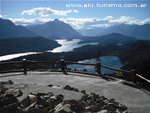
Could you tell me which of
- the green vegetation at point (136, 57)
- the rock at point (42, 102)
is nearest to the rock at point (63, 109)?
the rock at point (42, 102)

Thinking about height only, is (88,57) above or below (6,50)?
below

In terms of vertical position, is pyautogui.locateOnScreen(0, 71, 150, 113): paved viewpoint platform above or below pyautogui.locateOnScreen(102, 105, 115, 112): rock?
below

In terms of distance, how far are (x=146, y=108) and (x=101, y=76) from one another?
4.68 m

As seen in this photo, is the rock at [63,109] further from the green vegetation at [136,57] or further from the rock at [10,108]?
the green vegetation at [136,57]

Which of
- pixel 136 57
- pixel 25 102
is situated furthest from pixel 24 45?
pixel 25 102

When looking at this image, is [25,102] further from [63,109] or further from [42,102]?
[63,109]

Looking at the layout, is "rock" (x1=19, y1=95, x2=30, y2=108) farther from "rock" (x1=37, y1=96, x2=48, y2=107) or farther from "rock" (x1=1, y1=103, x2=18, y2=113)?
"rock" (x1=1, y1=103, x2=18, y2=113)

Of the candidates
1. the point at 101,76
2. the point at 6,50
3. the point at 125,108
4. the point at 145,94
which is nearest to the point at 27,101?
the point at 125,108

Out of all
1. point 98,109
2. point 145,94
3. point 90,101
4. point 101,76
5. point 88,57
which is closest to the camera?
point 98,109

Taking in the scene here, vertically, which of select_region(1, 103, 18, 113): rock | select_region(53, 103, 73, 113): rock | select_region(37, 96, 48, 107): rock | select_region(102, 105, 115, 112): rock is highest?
select_region(1, 103, 18, 113): rock

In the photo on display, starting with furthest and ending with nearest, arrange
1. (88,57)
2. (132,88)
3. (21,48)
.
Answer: (21,48) < (88,57) < (132,88)

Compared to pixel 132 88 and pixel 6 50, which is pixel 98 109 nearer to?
pixel 132 88

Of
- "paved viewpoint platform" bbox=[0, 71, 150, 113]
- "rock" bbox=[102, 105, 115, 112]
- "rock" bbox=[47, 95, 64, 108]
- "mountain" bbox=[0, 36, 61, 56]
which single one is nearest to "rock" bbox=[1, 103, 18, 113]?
"rock" bbox=[47, 95, 64, 108]

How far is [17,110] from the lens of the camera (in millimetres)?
3857
